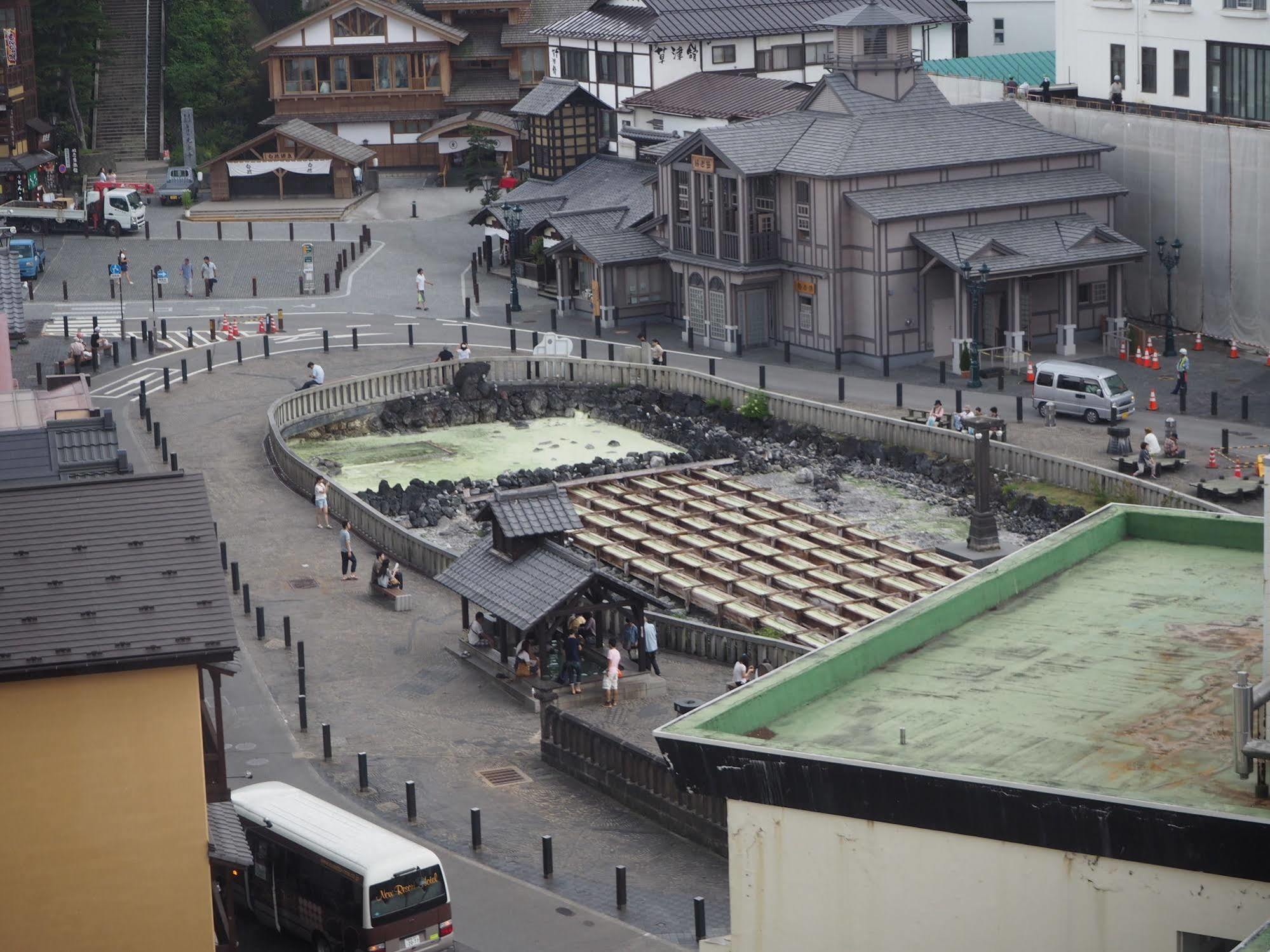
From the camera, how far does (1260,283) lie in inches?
2766

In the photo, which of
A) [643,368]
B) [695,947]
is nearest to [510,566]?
[695,947]

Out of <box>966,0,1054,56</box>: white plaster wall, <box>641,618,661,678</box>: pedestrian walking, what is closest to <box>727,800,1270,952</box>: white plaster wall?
<box>641,618,661,678</box>: pedestrian walking

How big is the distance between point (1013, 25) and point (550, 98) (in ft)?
86.9

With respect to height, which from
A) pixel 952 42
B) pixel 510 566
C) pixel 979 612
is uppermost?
pixel 952 42

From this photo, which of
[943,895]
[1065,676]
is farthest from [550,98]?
[943,895]

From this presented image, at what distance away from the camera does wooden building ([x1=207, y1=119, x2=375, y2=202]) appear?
Result: 9906 cm

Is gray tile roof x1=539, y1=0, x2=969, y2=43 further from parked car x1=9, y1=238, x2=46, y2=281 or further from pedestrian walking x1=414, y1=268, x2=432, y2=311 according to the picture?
parked car x1=9, y1=238, x2=46, y2=281

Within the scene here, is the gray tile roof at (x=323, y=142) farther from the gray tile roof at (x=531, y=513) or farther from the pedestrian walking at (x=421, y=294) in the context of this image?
the gray tile roof at (x=531, y=513)

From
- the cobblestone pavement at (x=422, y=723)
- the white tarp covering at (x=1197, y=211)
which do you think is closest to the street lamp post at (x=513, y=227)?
the white tarp covering at (x=1197, y=211)

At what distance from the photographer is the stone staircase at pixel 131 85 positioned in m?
110

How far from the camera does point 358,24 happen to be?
106 meters

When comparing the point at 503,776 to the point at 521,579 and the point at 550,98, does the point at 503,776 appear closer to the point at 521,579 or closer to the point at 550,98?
the point at 521,579

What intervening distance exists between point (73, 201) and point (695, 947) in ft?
241

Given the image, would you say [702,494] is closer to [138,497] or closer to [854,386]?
[854,386]
